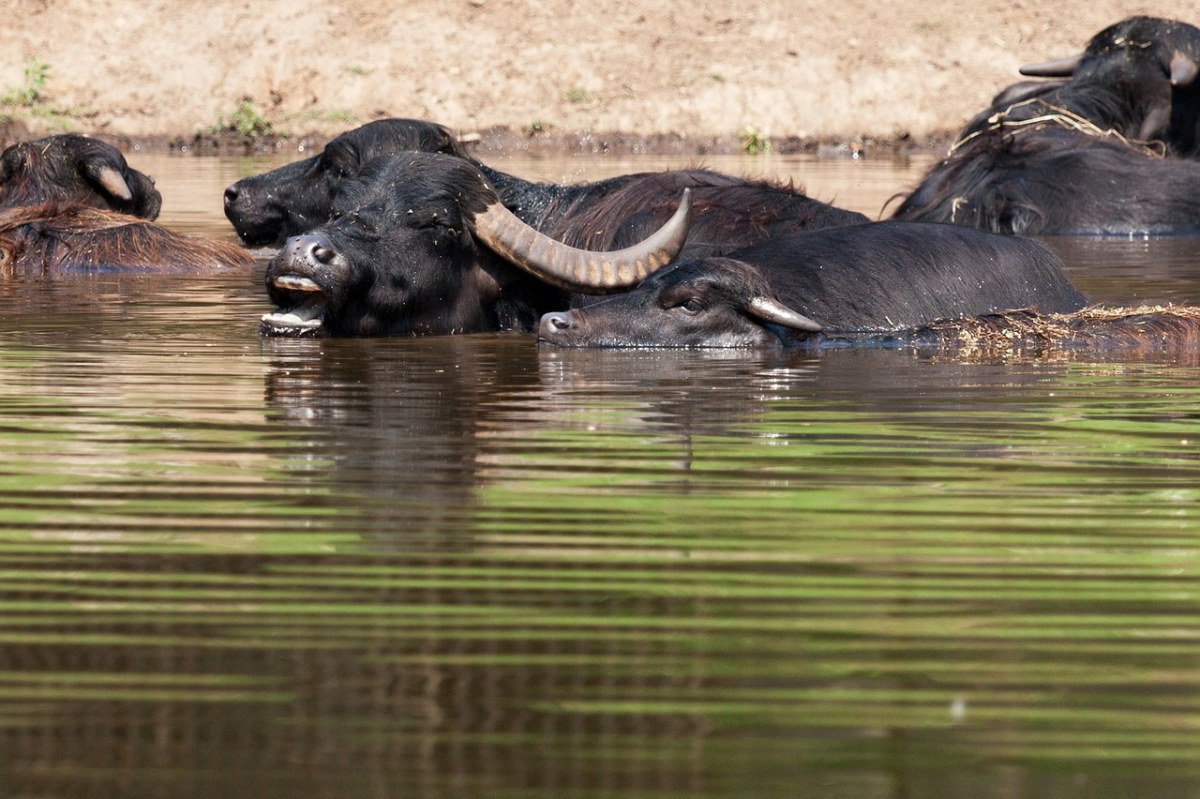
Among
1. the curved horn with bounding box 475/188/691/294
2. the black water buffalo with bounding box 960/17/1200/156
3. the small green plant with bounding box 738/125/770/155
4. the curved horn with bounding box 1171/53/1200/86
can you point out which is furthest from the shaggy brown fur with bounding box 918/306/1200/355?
the small green plant with bounding box 738/125/770/155

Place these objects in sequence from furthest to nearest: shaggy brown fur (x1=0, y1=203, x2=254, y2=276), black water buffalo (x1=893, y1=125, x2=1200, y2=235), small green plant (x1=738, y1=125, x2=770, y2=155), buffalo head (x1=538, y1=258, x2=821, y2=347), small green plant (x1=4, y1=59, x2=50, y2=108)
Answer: small green plant (x1=4, y1=59, x2=50, y2=108) → small green plant (x1=738, y1=125, x2=770, y2=155) → black water buffalo (x1=893, y1=125, x2=1200, y2=235) → shaggy brown fur (x1=0, y1=203, x2=254, y2=276) → buffalo head (x1=538, y1=258, x2=821, y2=347)

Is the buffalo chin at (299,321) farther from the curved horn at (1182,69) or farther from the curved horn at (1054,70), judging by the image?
the curved horn at (1054,70)

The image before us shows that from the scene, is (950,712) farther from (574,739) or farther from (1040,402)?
(1040,402)

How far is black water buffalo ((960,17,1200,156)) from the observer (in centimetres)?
1938

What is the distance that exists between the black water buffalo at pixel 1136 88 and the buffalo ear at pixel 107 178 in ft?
26.8

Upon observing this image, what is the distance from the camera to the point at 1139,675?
11.4 ft

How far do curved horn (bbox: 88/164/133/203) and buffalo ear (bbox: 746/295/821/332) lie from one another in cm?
710

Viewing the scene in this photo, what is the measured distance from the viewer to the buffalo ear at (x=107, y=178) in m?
14.7

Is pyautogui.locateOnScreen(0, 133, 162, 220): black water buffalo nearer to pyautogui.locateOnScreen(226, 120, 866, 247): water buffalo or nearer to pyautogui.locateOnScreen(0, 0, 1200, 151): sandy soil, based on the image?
pyautogui.locateOnScreen(226, 120, 866, 247): water buffalo

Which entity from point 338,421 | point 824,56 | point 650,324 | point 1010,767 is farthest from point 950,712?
point 824,56

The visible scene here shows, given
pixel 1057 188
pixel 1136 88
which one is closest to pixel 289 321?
pixel 1057 188

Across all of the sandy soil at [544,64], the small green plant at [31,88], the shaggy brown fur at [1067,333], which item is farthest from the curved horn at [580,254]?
the small green plant at [31,88]

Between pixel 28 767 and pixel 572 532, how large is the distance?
1.81 meters

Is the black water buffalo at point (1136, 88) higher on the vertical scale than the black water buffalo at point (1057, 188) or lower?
higher
